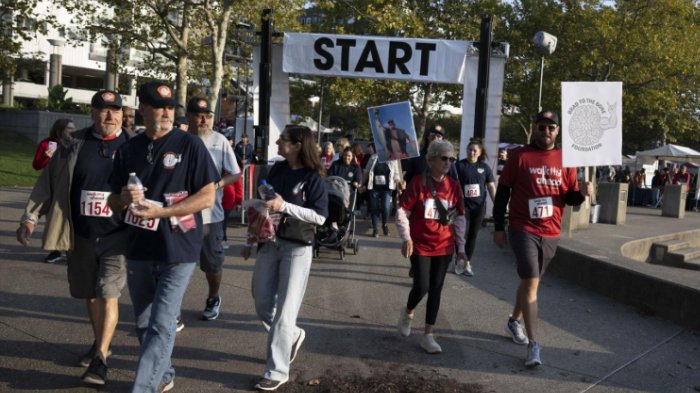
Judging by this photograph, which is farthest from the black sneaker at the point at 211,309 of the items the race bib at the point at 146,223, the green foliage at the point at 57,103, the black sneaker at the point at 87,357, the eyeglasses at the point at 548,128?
the green foliage at the point at 57,103

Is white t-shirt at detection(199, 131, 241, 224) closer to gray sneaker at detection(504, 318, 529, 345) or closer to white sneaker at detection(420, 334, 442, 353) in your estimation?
white sneaker at detection(420, 334, 442, 353)

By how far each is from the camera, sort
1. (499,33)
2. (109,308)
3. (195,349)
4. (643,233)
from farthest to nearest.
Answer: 1. (499,33)
2. (643,233)
3. (195,349)
4. (109,308)

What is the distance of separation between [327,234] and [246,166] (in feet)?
10.3

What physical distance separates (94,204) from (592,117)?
162 inches

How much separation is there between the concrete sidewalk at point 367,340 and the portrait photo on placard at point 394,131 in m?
1.97

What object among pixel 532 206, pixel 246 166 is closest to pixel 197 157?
pixel 532 206

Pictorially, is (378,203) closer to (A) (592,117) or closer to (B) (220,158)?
(B) (220,158)

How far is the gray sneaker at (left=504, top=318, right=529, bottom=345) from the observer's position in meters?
6.07

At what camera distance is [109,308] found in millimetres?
4703

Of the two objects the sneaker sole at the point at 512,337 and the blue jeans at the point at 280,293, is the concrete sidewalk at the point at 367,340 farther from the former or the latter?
the blue jeans at the point at 280,293

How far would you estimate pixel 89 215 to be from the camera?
4.82 meters

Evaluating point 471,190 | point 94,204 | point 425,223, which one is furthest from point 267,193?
point 471,190

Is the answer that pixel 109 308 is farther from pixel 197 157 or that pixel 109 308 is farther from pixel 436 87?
pixel 436 87

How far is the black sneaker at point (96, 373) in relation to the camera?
4.54 meters
